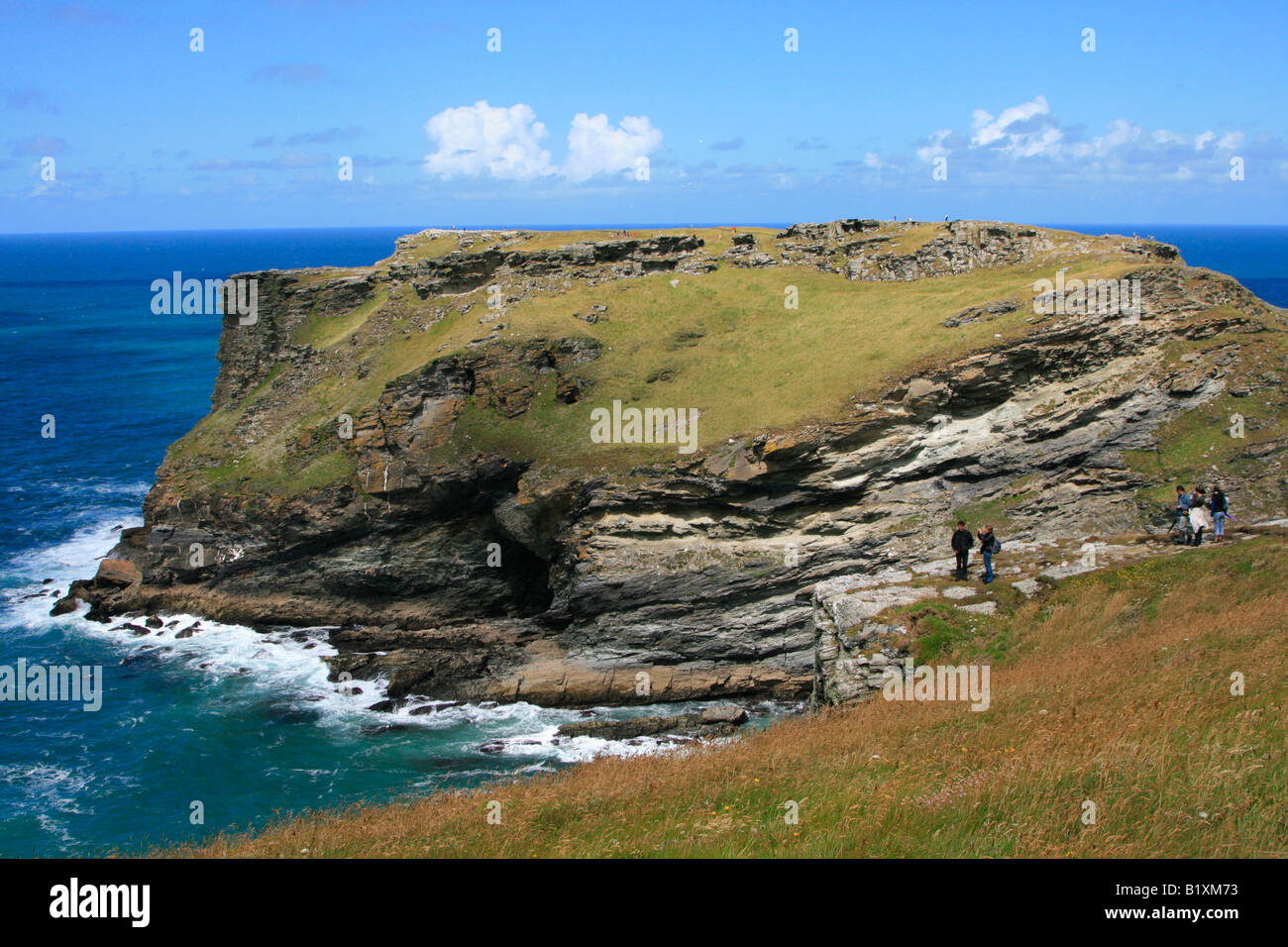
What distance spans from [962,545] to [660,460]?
17.6m

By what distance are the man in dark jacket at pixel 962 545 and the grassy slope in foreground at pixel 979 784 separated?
5.30 m

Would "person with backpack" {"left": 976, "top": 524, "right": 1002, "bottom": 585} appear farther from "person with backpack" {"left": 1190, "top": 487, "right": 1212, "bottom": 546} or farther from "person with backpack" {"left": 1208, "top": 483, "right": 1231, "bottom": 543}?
"person with backpack" {"left": 1208, "top": 483, "right": 1231, "bottom": 543}

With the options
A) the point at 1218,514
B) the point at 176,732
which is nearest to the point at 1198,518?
the point at 1218,514

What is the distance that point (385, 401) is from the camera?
153ft

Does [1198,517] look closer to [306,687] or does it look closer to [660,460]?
[660,460]

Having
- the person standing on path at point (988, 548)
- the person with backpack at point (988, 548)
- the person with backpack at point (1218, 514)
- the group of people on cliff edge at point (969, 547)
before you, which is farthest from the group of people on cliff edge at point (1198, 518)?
the person standing on path at point (988, 548)

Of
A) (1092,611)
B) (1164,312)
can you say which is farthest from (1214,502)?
(1164,312)

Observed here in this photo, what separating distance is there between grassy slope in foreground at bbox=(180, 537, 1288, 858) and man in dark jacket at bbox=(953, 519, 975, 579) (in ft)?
17.4

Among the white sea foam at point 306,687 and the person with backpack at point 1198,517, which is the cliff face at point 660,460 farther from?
the person with backpack at point 1198,517

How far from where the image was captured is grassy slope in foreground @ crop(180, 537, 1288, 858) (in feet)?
29.7

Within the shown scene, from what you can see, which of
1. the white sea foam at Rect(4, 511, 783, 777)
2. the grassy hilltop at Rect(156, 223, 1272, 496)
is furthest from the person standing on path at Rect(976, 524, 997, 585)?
the grassy hilltop at Rect(156, 223, 1272, 496)

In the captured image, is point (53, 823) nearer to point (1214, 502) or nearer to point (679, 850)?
point (679, 850)

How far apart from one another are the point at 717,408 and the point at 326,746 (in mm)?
23402

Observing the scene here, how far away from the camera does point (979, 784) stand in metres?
10.4
